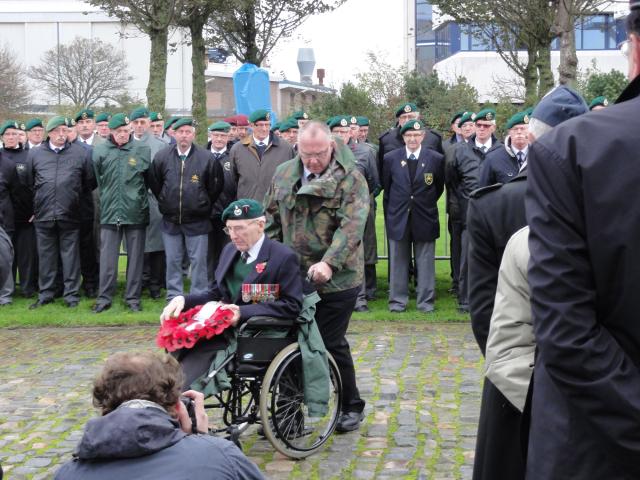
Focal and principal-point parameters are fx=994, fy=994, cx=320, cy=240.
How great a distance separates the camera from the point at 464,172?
1160 cm

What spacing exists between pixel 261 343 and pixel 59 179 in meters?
6.83

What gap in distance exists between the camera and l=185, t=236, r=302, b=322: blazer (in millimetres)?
6270

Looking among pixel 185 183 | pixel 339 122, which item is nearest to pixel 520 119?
pixel 339 122

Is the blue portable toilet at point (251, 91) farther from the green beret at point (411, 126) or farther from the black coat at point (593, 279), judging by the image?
the black coat at point (593, 279)

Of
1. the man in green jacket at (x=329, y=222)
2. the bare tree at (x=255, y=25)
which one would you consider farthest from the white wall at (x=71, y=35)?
the man in green jacket at (x=329, y=222)

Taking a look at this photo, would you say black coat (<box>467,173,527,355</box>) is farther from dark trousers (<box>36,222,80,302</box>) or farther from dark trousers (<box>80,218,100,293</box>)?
dark trousers (<box>80,218,100,293</box>)

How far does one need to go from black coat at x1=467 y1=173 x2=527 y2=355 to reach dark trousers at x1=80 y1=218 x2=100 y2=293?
376 inches

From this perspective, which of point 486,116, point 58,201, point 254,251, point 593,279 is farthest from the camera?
point 58,201

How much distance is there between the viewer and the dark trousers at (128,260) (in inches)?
476

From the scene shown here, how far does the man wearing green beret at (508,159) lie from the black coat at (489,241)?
604 cm

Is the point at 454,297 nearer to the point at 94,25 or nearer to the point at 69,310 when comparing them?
the point at 69,310

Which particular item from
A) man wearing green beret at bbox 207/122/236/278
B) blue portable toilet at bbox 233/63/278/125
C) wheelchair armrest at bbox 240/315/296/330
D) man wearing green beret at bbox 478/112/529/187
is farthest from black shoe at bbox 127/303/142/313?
blue portable toilet at bbox 233/63/278/125

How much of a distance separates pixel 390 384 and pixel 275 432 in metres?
2.21

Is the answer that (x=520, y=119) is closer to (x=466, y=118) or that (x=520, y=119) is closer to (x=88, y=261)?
(x=466, y=118)
